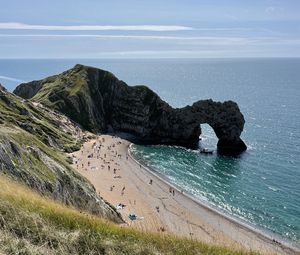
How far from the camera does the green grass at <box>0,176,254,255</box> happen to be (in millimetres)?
9328

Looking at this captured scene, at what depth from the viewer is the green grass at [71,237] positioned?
9328 millimetres

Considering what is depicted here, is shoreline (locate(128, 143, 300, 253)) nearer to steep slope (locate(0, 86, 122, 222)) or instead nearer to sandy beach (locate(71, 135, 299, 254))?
sandy beach (locate(71, 135, 299, 254))

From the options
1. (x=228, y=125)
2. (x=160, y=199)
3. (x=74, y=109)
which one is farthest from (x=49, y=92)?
(x=160, y=199)

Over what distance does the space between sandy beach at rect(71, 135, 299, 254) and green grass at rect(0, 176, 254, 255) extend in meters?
36.8

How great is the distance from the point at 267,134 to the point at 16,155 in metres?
118

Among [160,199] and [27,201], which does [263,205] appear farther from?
[27,201]

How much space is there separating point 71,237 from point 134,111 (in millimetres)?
125687

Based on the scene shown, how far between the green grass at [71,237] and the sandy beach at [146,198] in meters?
36.8

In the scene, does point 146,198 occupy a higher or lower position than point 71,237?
lower

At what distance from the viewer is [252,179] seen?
3551 inches

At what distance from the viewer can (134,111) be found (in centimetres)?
13538

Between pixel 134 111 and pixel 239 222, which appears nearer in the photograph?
pixel 239 222

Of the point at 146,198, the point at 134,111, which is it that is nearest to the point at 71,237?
the point at 146,198

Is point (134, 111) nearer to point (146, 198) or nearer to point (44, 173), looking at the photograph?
point (146, 198)
